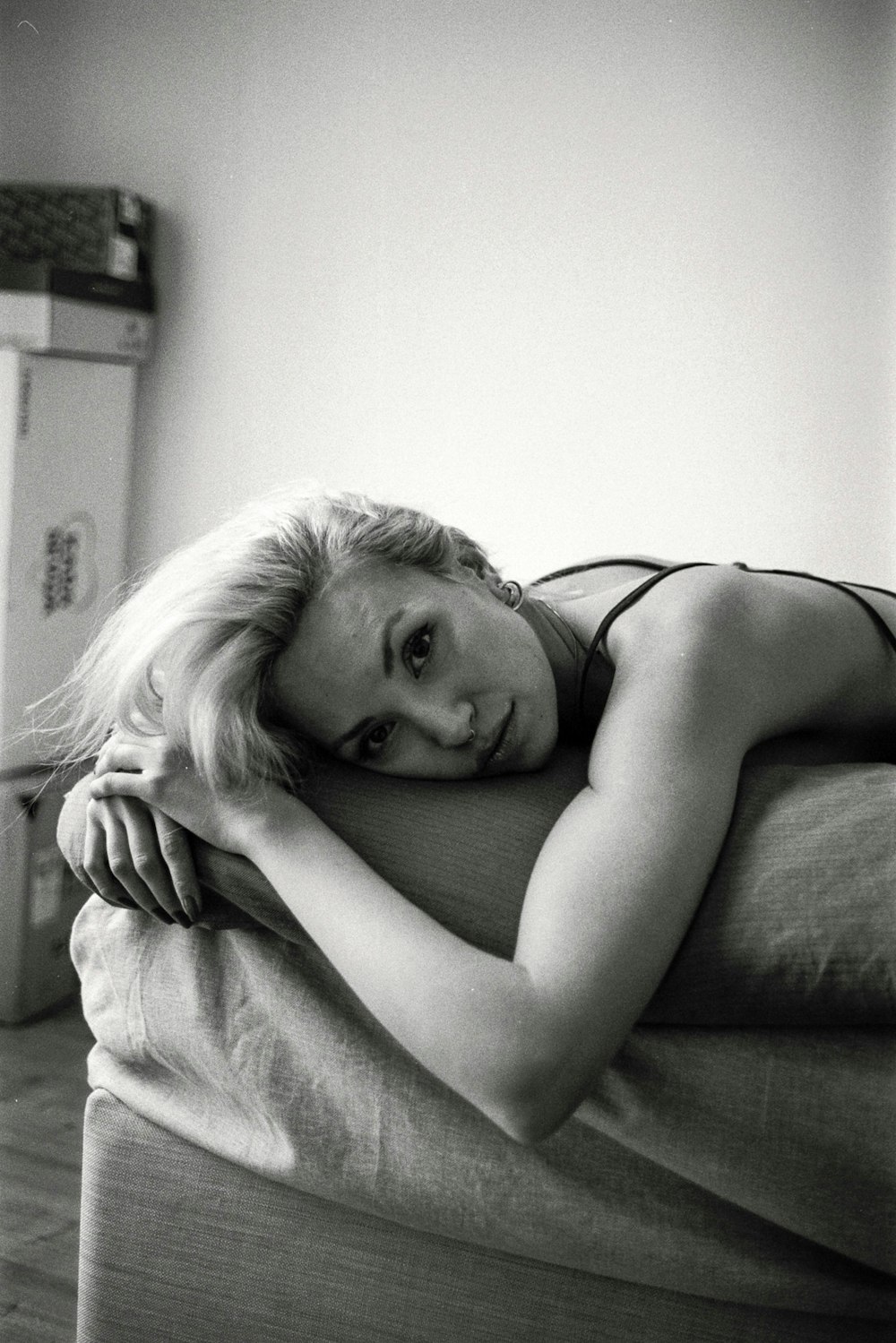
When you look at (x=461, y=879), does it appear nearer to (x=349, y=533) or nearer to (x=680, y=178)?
(x=349, y=533)

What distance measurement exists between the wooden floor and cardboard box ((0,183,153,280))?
56.9 inches

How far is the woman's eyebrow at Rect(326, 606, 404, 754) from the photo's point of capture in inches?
37.0

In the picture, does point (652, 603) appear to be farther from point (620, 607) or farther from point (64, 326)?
point (64, 326)

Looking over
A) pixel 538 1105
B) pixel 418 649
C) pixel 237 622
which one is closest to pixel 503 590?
pixel 418 649

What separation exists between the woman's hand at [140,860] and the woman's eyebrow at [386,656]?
0.48 feet

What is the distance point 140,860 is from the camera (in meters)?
0.92

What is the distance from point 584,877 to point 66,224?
210 cm

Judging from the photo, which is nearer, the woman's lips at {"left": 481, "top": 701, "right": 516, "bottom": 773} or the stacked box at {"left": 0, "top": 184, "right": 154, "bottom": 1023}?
the woman's lips at {"left": 481, "top": 701, "right": 516, "bottom": 773}

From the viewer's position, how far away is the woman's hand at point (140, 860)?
2.99 ft

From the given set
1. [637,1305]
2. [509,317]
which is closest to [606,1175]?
[637,1305]

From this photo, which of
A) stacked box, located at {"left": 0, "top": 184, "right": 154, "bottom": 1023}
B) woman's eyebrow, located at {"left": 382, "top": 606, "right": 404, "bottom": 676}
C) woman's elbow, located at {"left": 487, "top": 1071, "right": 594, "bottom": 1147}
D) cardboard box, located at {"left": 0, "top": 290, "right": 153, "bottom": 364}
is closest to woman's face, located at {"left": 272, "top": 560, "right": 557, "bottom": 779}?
woman's eyebrow, located at {"left": 382, "top": 606, "right": 404, "bottom": 676}

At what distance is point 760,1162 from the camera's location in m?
0.78

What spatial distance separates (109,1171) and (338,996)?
255 millimetres

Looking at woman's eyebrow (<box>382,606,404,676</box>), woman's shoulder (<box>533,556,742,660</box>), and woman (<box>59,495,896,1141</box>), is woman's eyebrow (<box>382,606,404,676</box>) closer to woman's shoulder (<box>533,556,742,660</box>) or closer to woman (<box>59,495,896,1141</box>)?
woman (<box>59,495,896,1141</box>)
